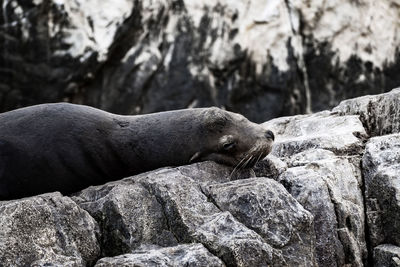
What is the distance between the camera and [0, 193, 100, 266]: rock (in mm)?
4324

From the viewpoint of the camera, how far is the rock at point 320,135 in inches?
261

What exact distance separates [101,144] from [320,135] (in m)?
2.16

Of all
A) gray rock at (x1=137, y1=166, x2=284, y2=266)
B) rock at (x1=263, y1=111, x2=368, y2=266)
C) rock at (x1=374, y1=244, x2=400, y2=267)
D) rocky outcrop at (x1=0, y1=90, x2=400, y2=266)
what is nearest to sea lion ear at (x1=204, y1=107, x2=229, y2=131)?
rocky outcrop at (x1=0, y1=90, x2=400, y2=266)

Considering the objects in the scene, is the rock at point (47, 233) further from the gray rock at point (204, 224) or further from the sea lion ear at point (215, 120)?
the sea lion ear at point (215, 120)

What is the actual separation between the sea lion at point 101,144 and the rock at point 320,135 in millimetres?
648

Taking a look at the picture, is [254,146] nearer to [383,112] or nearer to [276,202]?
[276,202]

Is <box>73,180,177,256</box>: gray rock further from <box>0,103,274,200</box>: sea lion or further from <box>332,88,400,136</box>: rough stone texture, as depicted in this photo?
<box>332,88,400,136</box>: rough stone texture

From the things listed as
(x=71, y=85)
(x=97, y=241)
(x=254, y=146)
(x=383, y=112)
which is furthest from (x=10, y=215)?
(x=71, y=85)

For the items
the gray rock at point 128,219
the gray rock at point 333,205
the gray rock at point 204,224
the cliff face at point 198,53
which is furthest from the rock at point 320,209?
the cliff face at point 198,53

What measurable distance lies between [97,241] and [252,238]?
1.05 metres

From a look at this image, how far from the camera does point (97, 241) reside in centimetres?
484

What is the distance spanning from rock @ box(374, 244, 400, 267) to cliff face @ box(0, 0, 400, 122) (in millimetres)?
7604

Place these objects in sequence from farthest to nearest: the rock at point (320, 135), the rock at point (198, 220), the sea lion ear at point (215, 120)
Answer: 1. the rock at point (320, 135)
2. the sea lion ear at point (215, 120)
3. the rock at point (198, 220)

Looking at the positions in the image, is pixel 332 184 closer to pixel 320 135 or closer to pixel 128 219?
pixel 320 135
